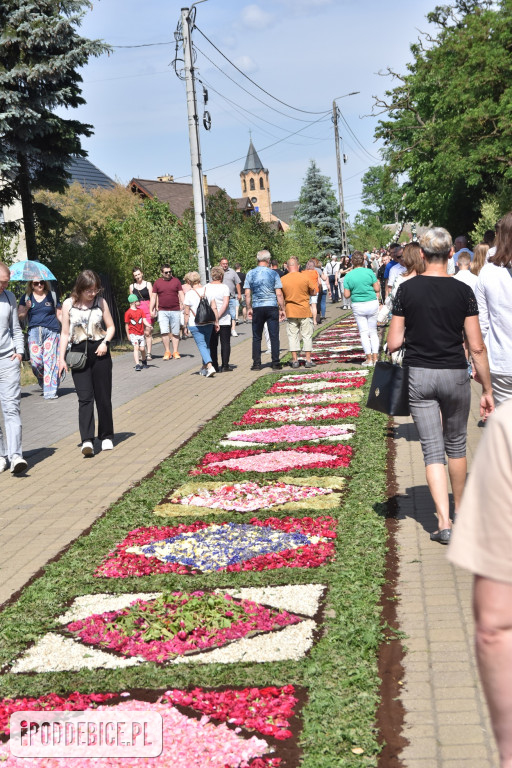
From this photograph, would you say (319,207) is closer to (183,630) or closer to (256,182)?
(256,182)

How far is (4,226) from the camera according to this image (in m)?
24.1

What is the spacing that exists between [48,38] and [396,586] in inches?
803

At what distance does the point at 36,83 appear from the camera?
22.6 meters

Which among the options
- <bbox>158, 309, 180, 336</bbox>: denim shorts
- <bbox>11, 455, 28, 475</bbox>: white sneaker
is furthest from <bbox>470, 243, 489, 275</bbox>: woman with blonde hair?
<bbox>158, 309, 180, 336</bbox>: denim shorts

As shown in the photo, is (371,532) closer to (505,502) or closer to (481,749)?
(481,749)

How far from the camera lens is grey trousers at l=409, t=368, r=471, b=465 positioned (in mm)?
6227

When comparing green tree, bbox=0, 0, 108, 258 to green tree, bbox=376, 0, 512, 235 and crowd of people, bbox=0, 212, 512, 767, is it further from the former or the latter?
green tree, bbox=376, 0, 512, 235

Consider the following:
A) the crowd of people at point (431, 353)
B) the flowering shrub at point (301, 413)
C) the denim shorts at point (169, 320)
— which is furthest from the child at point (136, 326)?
the flowering shrub at point (301, 413)

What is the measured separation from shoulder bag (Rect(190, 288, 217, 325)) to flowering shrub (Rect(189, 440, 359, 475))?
6516mm

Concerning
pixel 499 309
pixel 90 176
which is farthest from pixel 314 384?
pixel 90 176

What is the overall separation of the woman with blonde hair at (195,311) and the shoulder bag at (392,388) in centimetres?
1014

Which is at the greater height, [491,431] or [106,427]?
[491,431]

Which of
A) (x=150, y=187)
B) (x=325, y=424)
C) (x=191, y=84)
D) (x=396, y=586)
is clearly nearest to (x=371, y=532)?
(x=396, y=586)

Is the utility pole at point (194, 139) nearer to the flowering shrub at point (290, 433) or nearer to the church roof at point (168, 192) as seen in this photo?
the flowering shrub at point (290, 433)
